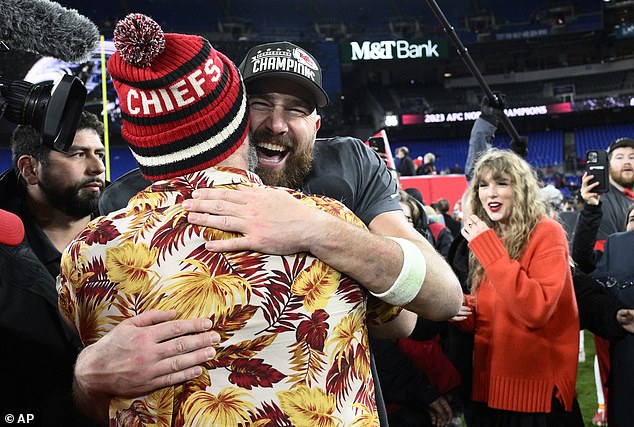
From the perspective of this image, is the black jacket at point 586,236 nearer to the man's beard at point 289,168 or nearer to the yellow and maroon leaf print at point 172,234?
the man's beard at point 289,168

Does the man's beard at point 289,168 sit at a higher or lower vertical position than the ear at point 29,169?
lower

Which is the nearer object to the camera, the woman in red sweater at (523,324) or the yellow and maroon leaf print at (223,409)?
the yellow and maroon leaf print at (223,409)

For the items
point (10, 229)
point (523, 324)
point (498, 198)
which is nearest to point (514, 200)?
point (498, 198)

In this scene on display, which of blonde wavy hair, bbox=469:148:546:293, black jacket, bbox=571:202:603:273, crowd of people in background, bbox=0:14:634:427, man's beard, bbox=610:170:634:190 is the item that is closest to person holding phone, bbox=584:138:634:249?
man's beard, bbox=610:170:634:190

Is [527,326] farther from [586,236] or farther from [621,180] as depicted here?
[621,180]

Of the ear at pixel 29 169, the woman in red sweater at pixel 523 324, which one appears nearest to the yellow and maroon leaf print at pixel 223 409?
the woman in red sweater at pixel 523 324

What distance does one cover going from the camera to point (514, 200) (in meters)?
2.82

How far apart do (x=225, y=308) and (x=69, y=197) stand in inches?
68.0

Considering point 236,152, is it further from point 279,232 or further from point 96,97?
point 96,97

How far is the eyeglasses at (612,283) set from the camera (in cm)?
286

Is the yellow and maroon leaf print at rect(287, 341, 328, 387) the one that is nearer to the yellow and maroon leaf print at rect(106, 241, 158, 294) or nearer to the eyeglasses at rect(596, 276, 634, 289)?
the yellow and maroon leaf print at rect(106, 241, 158, 294)

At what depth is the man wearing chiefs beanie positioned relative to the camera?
109 cm

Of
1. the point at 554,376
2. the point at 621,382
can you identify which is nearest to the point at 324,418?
the point at 554,376

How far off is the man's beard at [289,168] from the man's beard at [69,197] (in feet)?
3.88
